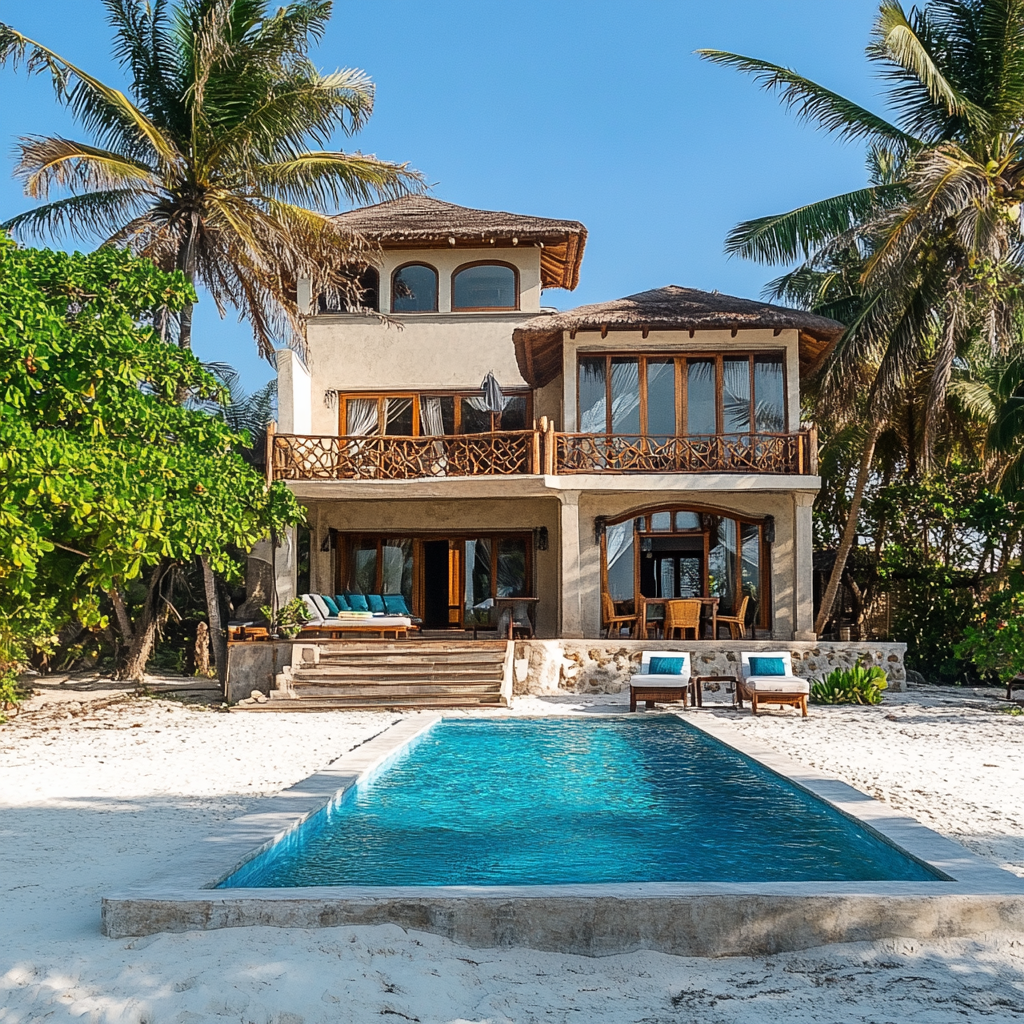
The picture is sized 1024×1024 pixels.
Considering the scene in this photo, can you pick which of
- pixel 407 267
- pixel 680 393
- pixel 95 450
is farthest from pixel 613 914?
pixel 407 267

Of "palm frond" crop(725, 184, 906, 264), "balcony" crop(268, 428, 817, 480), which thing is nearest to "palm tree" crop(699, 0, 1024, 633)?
"palm frond" crop(725, 184, 906, 264)

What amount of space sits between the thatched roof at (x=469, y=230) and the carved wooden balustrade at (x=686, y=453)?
4.11 m

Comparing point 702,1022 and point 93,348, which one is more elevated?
point 93,348

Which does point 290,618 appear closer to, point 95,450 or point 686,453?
point 95,450

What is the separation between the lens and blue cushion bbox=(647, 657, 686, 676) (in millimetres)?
13344

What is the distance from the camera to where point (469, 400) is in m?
19.0

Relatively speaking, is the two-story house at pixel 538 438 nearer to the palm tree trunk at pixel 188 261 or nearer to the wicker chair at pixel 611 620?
the wicker chair at pixel 611 620

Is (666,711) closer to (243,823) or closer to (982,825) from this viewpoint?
(982,825)

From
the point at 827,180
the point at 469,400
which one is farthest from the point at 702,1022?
the point at 827,180

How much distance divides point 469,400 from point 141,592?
7032mm

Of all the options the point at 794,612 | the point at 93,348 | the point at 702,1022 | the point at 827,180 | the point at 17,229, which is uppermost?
the point at 827,180

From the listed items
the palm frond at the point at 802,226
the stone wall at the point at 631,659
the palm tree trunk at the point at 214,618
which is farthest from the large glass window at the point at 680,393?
the palm tree trunk at the point at 214,618

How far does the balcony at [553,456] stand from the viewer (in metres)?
16.6

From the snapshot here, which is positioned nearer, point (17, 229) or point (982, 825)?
point (982, 825)
